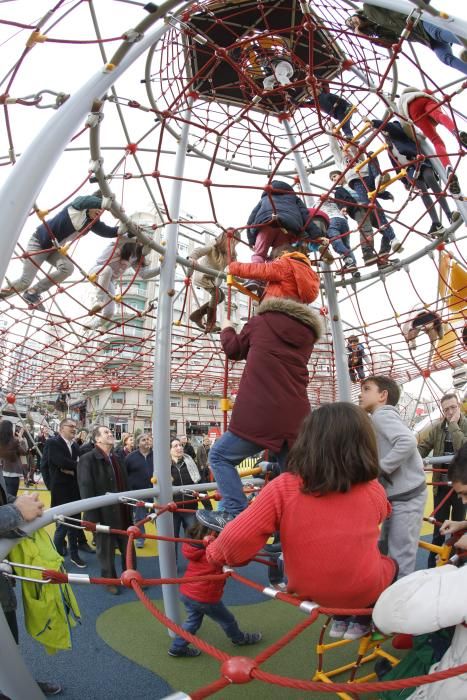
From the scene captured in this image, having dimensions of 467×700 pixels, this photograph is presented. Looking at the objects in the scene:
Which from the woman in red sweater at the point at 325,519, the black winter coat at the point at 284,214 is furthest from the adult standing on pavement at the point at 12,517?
the black winter coat at the point at 284,214

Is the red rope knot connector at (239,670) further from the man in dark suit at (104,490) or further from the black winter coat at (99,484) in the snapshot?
the black winter coat at (99,484)

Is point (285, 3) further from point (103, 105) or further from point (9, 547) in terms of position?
point (9, 547)

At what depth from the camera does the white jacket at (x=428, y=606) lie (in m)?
1.27

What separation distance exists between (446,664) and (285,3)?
5085mm

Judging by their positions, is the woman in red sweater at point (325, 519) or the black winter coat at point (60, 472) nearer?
the woman in red sweater at point (325, 519)

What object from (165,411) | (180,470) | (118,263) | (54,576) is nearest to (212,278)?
(118,263)

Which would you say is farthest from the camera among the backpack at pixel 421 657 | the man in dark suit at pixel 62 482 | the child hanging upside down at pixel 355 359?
the child hanging upside down at pixel 355 359

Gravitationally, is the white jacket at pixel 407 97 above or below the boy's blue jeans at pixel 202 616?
above

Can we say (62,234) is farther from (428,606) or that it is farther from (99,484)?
(428,606)

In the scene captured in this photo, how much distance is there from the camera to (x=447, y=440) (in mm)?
4750

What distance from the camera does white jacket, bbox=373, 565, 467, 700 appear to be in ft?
4.18

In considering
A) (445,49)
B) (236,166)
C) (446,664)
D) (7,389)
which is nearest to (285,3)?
(236,166)

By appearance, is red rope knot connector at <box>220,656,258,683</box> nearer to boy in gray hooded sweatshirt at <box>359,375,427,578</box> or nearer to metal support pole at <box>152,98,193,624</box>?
boy in gray hooded sweatshirt at <box>359,375,427,578</box>

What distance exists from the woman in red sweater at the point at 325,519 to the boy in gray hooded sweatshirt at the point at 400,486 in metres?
0.71
